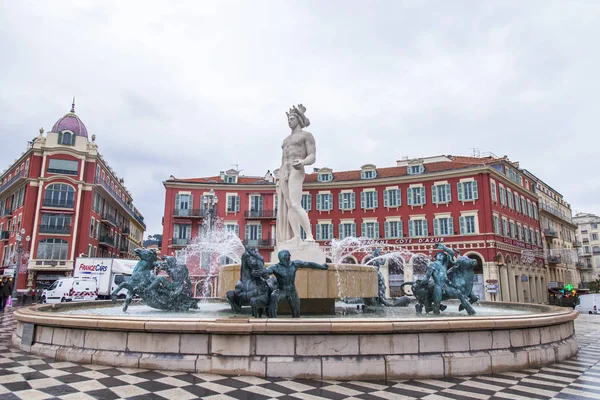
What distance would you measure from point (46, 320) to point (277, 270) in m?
3.81

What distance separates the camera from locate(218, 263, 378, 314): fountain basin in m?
7.89

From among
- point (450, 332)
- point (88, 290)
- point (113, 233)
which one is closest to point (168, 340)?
point (450, 332)

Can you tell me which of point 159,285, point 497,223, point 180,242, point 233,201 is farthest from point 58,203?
point 497,223

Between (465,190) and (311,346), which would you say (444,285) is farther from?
(465,190)

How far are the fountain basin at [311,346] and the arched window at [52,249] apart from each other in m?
36.9

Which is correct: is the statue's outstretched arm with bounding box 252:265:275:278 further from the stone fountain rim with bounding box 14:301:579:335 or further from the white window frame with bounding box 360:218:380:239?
the white window frame with bounding box 360:218:380:239

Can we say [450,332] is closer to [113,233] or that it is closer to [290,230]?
[290,230]

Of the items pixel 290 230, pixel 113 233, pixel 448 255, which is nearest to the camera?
pixel 448 255

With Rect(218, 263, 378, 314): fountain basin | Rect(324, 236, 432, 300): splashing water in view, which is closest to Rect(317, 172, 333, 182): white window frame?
Rect(324, 236, 432, 300): splashing water

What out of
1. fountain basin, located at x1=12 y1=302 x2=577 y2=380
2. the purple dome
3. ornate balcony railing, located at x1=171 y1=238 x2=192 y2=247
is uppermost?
the purple dome

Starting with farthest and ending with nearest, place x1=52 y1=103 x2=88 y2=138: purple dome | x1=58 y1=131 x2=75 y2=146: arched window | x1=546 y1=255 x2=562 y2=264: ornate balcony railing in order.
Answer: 1. x1=546 y1=255 x2=562 y2=264: ornate balcony railing
2. x1=52 y1=103 x2=88 y2=138: purple dome
3. x1=58 y1=131 x2=75 y2=146: arched window

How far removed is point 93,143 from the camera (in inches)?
1638

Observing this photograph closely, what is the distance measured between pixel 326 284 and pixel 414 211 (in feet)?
105

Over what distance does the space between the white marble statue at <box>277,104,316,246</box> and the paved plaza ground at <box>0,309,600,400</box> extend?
4329 millimetres
